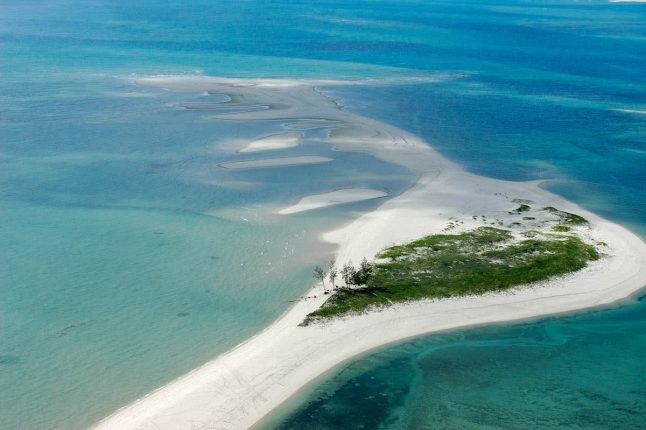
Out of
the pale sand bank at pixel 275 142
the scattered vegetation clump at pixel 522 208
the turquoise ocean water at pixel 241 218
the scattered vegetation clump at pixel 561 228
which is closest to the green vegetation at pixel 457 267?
the scattered vegetation clump at pixel 561 228

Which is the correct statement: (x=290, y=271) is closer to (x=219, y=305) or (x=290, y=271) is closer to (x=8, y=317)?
(x=219, y=305)

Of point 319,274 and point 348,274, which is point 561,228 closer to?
point 348,274

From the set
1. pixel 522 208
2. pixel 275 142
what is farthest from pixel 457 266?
pixel 275 142

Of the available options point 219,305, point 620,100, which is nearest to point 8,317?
point 219,305

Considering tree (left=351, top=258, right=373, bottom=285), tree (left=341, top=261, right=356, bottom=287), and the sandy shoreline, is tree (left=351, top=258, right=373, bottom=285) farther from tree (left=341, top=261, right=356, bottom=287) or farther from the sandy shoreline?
the sandy shoreline

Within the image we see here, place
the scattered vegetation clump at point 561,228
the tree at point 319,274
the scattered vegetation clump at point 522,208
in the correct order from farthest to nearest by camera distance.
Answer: the scattered vegetation clump at point 522,208
the scattered vegetation clump at point 561,228
the tree at point 319,274

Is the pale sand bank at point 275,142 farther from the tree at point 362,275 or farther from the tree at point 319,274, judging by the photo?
the tree at point 362,275
